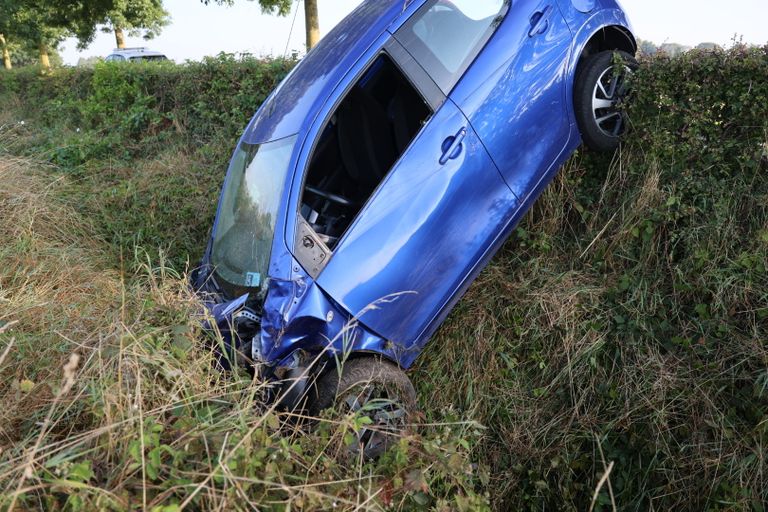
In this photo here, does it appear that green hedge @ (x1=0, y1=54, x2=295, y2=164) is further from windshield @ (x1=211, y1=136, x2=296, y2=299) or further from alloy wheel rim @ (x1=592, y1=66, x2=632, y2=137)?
alloy wheel rim @ (x1=592, y1=66, x2=632, y2=137)

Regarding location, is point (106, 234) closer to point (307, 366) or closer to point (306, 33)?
point (307, 366)

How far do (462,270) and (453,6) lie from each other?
1.63 meters

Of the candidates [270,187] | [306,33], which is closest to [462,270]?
[270,187]

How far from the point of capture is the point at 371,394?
303cm

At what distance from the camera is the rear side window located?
3.32 m

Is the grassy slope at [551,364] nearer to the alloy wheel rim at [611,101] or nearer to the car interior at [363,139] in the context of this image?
the alloy wheel rim at [611,101]

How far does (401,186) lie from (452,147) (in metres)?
0.38

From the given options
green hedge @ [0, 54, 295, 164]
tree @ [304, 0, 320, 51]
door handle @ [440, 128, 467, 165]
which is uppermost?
door handle @ [440, 128, 467, 165]

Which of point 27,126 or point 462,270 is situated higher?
point 462,270

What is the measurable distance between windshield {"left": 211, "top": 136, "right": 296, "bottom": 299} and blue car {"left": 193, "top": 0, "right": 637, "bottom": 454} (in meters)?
0.01

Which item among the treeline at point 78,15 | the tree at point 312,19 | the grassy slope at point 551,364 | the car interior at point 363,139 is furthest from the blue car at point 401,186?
the treeline at point 78,15

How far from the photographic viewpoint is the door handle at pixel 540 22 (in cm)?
344

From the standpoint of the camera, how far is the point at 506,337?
143 inches

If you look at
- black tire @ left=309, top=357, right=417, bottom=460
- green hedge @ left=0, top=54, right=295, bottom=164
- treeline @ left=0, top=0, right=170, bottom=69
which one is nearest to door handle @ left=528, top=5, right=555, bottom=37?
black tire @ left=309, top=357, right=417, bottom=460
